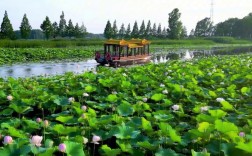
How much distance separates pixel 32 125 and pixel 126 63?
15115 millimetres

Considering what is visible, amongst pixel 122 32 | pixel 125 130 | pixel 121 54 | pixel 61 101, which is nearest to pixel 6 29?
pixel 121 54

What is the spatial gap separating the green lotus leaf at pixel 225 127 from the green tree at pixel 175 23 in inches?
2256

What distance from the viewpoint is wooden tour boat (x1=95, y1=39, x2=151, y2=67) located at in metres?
16.8

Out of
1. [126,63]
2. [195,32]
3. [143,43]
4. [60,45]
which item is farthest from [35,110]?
[195,32]

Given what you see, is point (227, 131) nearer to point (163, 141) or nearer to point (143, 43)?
point (163, 141)

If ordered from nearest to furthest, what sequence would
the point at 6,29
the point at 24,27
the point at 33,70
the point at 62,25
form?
1. the point at 33,70
2. the point at 6,29
3. the point at 24,27
4. the point at 62,25

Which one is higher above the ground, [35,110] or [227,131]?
[227,131]

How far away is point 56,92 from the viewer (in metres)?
4.61

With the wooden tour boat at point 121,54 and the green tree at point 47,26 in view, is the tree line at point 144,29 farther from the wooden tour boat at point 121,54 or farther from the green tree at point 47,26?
the wooden tour boat at point 121,54

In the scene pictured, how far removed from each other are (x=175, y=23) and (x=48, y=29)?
2422 cm

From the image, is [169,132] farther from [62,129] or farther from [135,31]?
[135,31]

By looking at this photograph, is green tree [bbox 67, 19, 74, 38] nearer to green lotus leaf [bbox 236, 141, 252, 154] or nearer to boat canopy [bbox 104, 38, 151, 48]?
boat canopy [bbox 104, 38, 151, 48]

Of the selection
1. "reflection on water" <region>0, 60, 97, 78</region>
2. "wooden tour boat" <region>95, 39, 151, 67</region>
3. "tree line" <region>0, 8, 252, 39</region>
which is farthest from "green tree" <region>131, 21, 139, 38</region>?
"reflection on water" <region>0, 60, 97, 78</region>

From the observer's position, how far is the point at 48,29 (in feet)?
143
